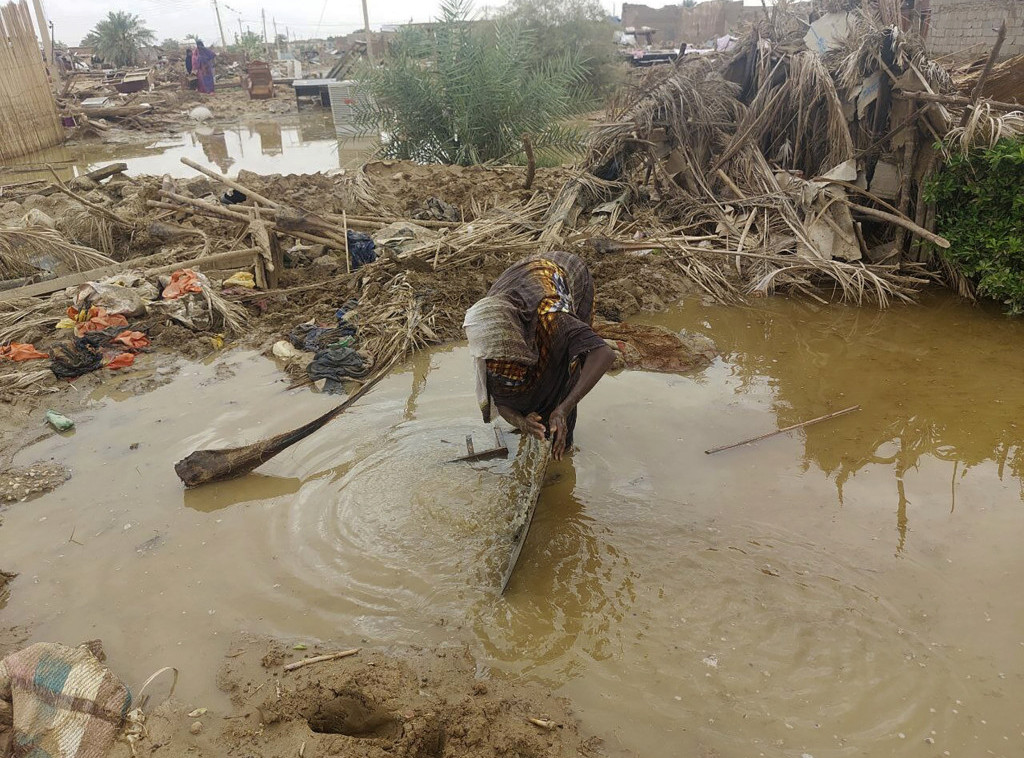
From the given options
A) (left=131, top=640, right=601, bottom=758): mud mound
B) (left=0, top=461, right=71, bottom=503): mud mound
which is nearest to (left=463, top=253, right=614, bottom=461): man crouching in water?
(left=131, top=640, right=601, bottom=758): mud mound

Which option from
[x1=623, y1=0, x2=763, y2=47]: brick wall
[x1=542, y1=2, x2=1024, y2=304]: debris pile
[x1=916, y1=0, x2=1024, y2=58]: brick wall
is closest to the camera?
[x1=542, y1=2, x2=1024, y2=304]: debris pile

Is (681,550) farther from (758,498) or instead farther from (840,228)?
(840,228)

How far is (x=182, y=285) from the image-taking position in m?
5.96

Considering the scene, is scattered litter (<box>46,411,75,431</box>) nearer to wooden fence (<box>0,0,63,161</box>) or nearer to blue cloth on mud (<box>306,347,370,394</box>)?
blue cloth on mud (<box>306,347,370,394</box>)

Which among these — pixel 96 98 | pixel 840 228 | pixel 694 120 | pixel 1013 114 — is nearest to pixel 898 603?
pixel 840 228

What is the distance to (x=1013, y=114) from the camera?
217 inches

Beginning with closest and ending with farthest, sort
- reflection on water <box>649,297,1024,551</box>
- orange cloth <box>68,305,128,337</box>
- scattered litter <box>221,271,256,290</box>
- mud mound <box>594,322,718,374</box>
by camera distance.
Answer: reflection on water <box>649,297,1024,551</box>, mud mound <box>594,322,718,374</box>, orange cloth <box>68,305,128,337</box>, scattered litter <box>221,271,256,290</box>

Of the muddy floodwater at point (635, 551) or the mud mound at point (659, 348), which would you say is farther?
the mud mound at point (659, 348)

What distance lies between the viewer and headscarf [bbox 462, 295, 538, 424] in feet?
9.13

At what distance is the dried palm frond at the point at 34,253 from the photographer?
6.34 metres

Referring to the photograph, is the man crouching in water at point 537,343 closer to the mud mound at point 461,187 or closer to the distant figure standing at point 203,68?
the mud mound at point 461,187

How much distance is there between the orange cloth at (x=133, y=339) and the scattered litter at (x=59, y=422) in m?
1.03

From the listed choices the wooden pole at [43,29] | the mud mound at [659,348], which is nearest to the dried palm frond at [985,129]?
the mud mound at [659,348]

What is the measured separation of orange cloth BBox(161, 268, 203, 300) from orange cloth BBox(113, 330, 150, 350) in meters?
0.56
